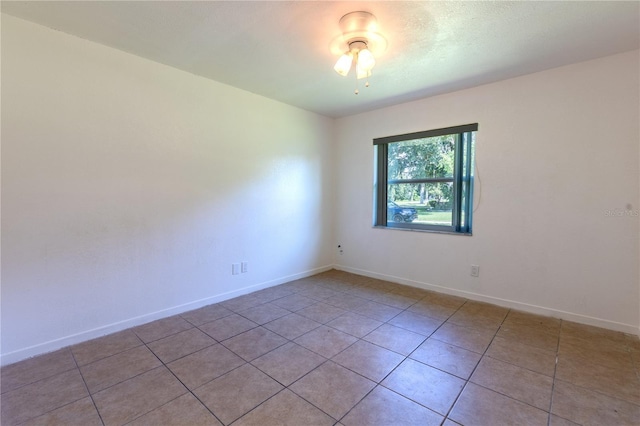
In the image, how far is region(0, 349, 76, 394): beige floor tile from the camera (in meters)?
1.82

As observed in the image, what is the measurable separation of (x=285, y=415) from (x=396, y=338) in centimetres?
118

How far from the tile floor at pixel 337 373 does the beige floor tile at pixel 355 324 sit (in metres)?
0.02

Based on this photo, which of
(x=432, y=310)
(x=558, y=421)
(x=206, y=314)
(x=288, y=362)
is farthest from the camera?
(x=432, y=310)

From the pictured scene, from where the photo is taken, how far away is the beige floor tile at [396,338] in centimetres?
225

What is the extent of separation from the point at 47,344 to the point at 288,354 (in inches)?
71.7

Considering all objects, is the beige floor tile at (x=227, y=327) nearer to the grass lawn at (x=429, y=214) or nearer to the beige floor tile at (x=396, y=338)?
the beige floor tile at (x=396, y=338)

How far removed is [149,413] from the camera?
1.56m

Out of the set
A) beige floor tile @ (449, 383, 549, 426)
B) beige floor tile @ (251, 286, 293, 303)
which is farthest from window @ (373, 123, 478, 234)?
beige floor tile @ (449, 383, 549, 426)

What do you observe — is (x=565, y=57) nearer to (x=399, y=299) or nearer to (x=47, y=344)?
(x=399, y=299)

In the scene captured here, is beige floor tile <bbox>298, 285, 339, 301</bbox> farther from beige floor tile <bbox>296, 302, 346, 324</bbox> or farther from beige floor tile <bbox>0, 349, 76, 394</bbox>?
beige floor tile <bbox>0, 349, 76, 394</bbox>

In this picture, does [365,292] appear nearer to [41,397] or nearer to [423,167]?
[423,167]

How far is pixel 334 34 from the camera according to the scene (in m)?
2.13

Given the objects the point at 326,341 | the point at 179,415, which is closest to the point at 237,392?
the point at 179,415

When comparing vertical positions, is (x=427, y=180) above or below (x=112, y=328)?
above
